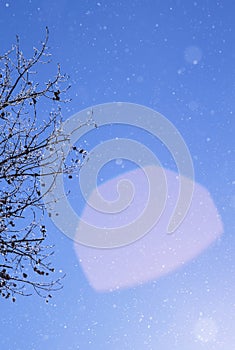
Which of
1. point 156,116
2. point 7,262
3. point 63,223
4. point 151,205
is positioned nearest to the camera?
point 7,262

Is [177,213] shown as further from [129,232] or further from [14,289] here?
[14,289]

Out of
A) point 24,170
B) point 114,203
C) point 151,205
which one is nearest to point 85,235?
point 114,203

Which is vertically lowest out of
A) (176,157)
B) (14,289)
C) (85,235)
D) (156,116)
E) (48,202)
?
(14,289)

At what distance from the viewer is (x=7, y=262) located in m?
6.69

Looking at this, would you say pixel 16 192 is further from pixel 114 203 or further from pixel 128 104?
pixel 128 104

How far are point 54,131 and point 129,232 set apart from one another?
4459mm

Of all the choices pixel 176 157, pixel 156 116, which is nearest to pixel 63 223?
pixel 176 157

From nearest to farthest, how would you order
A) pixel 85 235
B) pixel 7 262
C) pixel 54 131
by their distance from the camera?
pixel 54 131
pixel 7 262
pixel 85 235

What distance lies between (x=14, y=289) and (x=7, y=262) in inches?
14.4

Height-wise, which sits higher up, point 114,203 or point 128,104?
point 128,104

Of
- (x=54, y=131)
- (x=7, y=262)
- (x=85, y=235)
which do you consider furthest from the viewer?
(x=85, y=235)

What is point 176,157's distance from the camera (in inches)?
414

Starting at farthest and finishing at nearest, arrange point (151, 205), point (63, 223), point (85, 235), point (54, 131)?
point (151, 205), point (85, 235), point (63, 223), point (54, 131)

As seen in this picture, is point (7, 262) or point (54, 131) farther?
point (7, 262)
